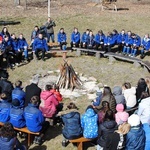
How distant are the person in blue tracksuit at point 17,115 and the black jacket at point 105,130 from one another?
2220 millimetres

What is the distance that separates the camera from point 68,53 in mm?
18766

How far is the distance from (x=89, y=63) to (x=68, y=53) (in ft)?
6.29

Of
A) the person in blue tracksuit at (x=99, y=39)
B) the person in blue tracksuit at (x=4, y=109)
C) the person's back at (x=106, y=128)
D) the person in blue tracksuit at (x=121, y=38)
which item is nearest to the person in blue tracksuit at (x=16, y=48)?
the person in blue tracksuit at (x=99, y=39)

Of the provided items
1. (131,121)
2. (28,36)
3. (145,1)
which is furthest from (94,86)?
(145,1)

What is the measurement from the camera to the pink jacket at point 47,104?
10.6 m

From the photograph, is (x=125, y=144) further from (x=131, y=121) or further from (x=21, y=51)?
(x=21, y=51)

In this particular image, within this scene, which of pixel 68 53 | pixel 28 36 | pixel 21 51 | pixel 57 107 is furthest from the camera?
pixel 28 36

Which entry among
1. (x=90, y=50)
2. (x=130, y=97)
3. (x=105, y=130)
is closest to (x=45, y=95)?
(x=105, y=130)

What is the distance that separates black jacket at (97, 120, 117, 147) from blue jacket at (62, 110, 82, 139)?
0.72m

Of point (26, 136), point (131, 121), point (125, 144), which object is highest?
point (131, 121)

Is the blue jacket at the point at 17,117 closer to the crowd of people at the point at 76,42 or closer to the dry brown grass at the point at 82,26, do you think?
the dry brown grass at the point at 82,26

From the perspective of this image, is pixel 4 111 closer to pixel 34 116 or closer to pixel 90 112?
pixel 34 116

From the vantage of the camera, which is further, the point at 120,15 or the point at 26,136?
the point at 120,15

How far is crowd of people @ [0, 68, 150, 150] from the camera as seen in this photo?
841 cm
